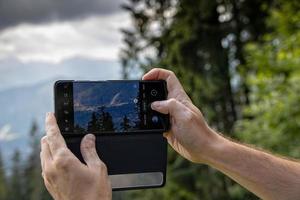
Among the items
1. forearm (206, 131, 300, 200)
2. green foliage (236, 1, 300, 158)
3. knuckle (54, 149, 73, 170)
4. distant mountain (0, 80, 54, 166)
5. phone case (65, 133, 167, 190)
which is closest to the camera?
knuckle (54, 149, 73, 170)

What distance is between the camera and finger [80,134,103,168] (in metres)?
1.13

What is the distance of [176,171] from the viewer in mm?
8180

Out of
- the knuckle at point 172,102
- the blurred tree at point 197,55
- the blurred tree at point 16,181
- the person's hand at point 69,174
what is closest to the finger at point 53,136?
the person's hand at point 69,174

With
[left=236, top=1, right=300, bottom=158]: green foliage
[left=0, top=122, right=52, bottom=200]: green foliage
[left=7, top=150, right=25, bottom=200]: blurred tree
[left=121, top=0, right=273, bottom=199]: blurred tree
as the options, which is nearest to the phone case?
[left=236, top=1, right=300, bottom=158]: green foliage

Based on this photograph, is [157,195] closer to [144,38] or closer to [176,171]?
[176,171]

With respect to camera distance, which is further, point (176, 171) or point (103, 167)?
point (176, 171)

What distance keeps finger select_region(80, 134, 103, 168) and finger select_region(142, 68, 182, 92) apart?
21cm

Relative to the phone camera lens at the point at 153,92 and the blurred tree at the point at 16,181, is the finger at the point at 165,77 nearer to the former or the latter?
the phone camera lens at the point at 153,92

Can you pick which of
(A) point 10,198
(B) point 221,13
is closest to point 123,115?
(A) point 10,198

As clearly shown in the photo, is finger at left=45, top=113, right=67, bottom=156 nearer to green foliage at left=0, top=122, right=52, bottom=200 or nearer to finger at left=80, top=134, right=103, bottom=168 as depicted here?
finger at left=80, top=134, right=103, bottom=168

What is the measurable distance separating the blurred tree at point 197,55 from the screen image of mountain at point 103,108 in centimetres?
623

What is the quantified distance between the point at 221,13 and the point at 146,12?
1.13m

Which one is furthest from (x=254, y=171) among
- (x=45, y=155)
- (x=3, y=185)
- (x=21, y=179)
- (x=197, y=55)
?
(x=197, y=55)

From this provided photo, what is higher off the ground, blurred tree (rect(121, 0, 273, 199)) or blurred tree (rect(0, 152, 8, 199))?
blurred tree (rect(121, 0, 273, 199))
